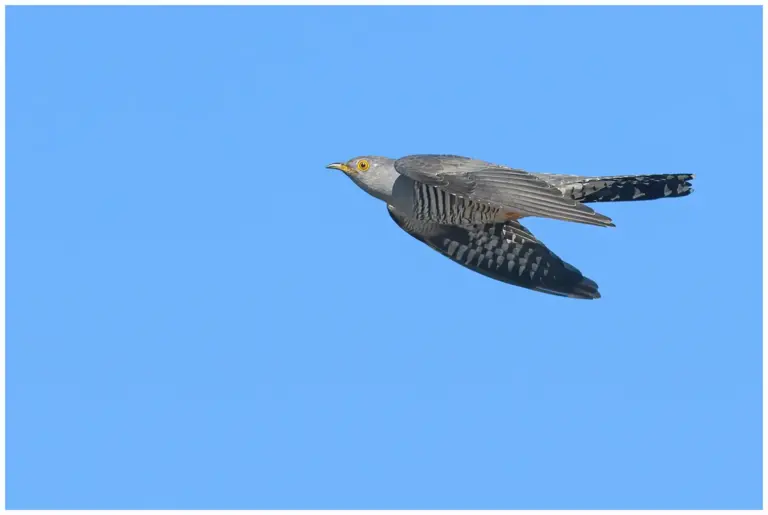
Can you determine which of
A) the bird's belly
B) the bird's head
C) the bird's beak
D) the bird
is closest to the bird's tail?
the bird

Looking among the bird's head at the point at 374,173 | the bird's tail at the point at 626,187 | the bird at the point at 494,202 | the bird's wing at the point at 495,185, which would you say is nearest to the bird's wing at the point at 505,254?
the bird at the point at 494,202

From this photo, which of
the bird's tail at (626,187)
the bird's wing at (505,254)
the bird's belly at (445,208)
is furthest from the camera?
the bird's wing at (505,254)

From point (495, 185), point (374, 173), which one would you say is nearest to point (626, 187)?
point (495, 185)

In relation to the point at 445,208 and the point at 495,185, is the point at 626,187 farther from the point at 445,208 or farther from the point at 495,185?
the point at 445,208

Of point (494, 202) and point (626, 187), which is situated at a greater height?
point (626, 187)

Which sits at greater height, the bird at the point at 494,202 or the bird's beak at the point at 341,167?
the bird's beak at the point at 341,167

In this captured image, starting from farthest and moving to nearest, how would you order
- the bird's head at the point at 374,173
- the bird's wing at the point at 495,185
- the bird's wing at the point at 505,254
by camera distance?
the bird's wing at the point at 505,254
the bird's head at the point at 374,173
the bird's wing at the point at 495,185

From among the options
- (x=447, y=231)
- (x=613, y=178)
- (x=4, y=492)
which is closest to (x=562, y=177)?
(x=613, y=178)

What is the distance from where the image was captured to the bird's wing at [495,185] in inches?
417

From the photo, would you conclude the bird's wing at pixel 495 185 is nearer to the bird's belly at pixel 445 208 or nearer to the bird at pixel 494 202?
the bird at pixel 494 202

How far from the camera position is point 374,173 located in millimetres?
12125

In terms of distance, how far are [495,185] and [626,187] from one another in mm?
1275

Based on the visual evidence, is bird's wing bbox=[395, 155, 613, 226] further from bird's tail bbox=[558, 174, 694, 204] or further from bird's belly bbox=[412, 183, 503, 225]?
bird's tail bbox=[558, 174, 694, 204]

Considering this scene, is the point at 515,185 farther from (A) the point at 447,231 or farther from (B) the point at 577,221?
(A) the point at 447,231
